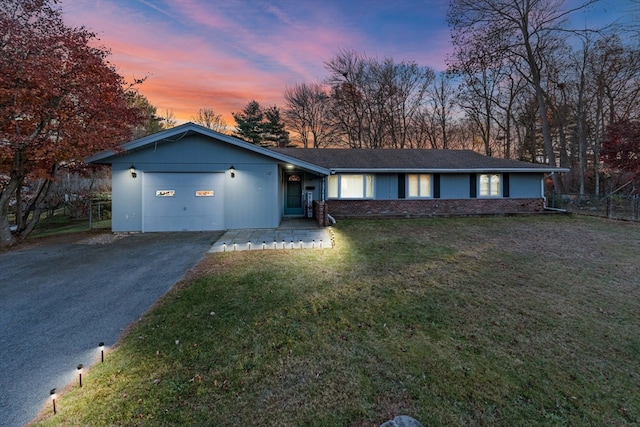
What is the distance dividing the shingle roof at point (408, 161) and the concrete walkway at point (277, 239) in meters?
4.16

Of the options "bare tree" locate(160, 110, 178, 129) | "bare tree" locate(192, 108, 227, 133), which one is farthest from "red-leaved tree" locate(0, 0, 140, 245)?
"bare tree" locate(160, 110, 178, 129)

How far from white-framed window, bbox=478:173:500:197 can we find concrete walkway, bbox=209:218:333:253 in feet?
30.0

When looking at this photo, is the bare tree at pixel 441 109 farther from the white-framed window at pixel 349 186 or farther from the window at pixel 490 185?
the white-framed window at pixel 349 186

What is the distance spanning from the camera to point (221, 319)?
3.77 m

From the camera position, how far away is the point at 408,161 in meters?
14.2

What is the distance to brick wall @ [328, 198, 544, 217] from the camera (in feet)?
43.6

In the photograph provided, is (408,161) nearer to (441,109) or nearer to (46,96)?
(46,96)

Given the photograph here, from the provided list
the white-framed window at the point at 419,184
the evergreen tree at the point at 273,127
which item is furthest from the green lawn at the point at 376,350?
the evergreen tree at the point at 273,127

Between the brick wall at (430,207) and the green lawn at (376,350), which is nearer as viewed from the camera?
the green lawn at (376,350)

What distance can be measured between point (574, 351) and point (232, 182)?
9446 millimetres

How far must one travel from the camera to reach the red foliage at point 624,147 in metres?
12.8

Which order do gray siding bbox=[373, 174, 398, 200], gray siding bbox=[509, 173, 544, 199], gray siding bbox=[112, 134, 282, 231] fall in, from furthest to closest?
gray siding bbox=[509, 173, 544, 199], gray siding bbox=[373, 174, 398, 200], gray siding bbox=[112, 134, 282, 231]

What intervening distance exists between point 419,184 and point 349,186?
3504 mm

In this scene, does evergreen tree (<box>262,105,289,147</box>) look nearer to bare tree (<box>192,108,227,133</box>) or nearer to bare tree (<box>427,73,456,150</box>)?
bare tree (<box>192,108,227,133</box>)
